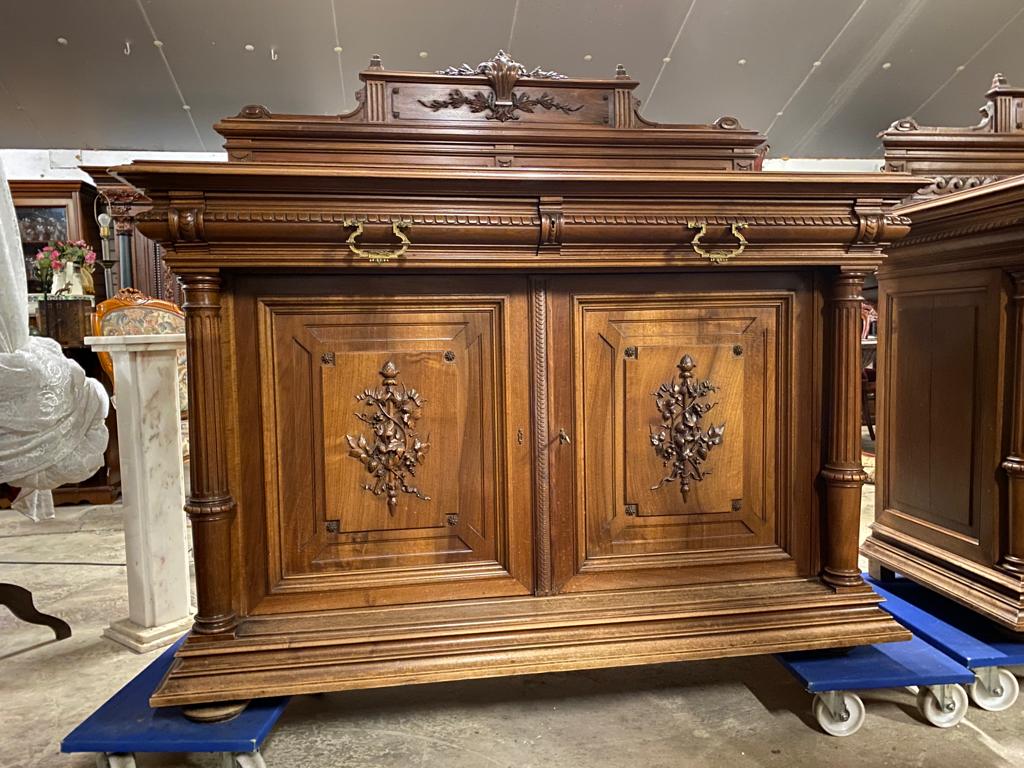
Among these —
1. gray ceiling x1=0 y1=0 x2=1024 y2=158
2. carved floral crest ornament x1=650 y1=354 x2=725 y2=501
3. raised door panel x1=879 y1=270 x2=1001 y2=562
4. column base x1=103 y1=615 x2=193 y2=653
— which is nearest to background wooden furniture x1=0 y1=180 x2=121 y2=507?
gray ceiling x1=0 y1=0 x2=1024 y2=158

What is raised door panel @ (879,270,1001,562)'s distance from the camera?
1.86 metres

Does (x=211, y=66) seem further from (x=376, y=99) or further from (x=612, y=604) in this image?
(x=612, y=604)

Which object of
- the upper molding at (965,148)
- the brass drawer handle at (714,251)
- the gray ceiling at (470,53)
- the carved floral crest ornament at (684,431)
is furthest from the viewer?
the gray ceiling at (470,53)

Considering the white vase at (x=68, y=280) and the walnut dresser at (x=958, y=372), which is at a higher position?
the white vase at (x=68, y=280)

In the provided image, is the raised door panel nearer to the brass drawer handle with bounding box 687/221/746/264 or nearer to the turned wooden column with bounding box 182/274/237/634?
the brass drawer handle with bounding box 687/221/746/264

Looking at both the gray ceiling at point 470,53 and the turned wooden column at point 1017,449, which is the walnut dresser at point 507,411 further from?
the gray ceiling at point 470,53

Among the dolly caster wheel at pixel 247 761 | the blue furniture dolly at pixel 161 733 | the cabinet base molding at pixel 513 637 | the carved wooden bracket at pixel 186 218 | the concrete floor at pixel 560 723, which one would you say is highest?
the carved wooden bracket at pixel 186 218

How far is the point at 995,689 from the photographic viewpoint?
68.1 inches

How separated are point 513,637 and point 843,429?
97cm

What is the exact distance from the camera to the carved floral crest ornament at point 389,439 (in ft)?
5.29

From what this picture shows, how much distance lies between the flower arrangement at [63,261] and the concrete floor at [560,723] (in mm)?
3205

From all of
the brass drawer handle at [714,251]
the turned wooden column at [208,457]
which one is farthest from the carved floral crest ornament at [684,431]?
the turned wooden column at [208,457]

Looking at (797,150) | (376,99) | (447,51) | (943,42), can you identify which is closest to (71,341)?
(447,51)

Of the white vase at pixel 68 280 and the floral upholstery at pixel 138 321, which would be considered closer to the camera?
the floral upholstery at pixel 138 321
